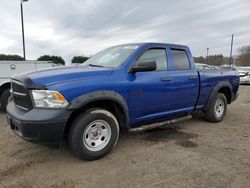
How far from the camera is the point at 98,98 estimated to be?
12.3ft

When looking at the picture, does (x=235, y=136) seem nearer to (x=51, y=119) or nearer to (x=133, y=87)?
(x=133, y=87)

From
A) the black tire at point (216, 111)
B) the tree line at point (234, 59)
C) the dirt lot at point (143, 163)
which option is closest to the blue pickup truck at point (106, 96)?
the dirt lot at point (143, 163)

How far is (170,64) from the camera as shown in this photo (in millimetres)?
4980

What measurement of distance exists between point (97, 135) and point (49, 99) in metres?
1.01

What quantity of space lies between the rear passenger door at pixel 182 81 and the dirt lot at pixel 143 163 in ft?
2.25

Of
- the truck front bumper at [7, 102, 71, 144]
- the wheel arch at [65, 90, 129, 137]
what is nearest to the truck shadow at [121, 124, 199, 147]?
the wheel arch at [65, 90, 129, 137]

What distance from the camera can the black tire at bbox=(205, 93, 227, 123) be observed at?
6155mm

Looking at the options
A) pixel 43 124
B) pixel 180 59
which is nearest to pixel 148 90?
pixel 180 59

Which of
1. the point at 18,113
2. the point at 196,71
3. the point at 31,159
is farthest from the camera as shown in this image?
the point at 196,71

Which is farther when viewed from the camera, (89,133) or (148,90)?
(148,90)

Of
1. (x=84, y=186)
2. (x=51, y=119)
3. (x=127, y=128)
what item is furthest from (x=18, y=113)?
(x=127, y=128)

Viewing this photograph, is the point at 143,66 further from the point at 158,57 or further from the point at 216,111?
the point at 216,111

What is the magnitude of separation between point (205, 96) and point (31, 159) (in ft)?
13.3

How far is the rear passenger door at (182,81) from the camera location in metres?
4.93
